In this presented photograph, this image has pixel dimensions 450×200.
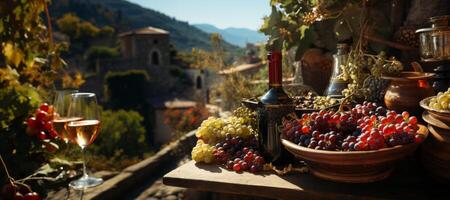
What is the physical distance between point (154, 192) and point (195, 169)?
363cm

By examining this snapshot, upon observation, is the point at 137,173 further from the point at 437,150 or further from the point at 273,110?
the point at 437,150

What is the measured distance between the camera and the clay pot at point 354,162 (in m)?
1.04

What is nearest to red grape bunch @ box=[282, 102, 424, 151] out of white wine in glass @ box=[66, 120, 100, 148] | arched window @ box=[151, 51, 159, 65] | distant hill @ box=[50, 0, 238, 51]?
white wine in glass @ box=[66, 120, 100, 148]

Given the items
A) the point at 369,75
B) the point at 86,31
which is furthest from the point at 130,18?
the point at 369,75

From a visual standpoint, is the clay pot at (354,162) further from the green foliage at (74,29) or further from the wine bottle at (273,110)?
the green foliage at (74,29)

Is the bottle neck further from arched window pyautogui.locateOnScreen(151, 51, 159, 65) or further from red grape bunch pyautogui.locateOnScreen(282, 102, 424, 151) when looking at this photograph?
arched window pyautogui.locateOnScreen(151, 51, 159, 65)

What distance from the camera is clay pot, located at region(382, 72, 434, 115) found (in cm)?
134

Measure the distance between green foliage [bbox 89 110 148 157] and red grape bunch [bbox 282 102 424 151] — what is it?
8.69 metres

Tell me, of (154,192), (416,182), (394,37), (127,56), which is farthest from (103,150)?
(127,56)

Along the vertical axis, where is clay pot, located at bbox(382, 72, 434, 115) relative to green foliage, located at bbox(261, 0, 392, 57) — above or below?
below

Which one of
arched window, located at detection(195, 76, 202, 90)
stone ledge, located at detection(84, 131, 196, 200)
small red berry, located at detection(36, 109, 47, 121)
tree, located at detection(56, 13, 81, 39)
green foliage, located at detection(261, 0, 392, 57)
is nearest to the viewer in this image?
green foliage, located at detection(261, 0, 392, 57)

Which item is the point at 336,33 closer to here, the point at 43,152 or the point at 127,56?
the point at 43,152

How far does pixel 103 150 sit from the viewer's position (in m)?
9.45

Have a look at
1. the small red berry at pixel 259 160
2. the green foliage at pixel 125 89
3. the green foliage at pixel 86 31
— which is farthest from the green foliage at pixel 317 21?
the green foliage at pixel 86 31
